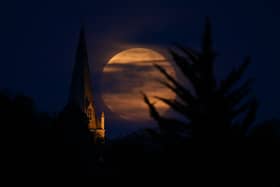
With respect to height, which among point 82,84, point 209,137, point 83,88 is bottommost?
point 209,137

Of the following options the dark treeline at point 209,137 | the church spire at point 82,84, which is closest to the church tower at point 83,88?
the church spire at point 82,84

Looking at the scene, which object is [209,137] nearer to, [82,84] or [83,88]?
[83,88]

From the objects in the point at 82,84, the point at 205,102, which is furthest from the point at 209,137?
the point at 82,84

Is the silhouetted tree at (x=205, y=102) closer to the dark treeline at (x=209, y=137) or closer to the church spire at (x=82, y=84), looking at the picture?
the dark treeline at (x=209, y=137)

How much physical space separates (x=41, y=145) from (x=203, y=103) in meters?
13.8

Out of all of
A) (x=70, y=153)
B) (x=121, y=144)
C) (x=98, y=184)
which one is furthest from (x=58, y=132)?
(x=121, y=144)

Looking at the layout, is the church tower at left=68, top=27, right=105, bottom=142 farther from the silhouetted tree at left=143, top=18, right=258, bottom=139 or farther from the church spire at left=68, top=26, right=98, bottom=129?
the silhouetted tree at left=143, top=18, right=258, bottom=139

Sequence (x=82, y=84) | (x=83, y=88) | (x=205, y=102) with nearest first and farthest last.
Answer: (x=205, y=102) → (x=83, y=88) → (x=82, y=84)

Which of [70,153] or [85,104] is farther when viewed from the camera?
[85,104]

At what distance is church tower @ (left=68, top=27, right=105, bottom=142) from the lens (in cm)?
10612

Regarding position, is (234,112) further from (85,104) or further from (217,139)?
(85,104)

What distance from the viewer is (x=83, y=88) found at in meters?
112

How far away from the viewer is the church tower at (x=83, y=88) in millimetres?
106125

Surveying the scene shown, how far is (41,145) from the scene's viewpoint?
56.0 ft
